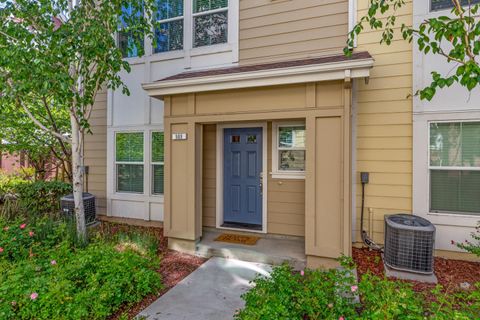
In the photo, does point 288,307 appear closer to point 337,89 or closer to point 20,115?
point 337,89

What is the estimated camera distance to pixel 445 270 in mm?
4059

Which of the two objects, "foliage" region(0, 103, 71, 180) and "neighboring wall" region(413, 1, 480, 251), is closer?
"neighboring wall" region(413, 1, 480, 251)

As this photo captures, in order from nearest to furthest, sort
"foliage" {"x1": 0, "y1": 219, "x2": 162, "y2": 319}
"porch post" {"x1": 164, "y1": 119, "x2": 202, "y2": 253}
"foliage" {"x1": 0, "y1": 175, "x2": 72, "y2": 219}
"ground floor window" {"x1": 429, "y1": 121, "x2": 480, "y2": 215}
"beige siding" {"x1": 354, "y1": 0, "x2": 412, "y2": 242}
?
"foliage" {"x1": 0, "y1": 219, "x2": 162, "y2": 319} → "ground floor window" {"x1": 429, "y1": 121, "x2": 480, "y2": 215} → "beige siding" {"x1": 354, "y1": 0, "x2": 412, "y2": 242} → "porch post" {"x1": 164, "y1": 119, "x2": 202, "y2": 253} → "foliage" {"x1": 0, "y1": 175, "x2": 72, "y2": 219}

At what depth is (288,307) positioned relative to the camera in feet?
8.57

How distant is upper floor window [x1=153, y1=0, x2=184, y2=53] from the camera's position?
6.28 m

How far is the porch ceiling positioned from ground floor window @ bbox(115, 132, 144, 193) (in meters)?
2.07

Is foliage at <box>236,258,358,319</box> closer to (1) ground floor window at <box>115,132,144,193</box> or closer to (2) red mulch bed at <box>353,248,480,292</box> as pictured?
(2) red mulch bed at <box>353,248,480,292</box>

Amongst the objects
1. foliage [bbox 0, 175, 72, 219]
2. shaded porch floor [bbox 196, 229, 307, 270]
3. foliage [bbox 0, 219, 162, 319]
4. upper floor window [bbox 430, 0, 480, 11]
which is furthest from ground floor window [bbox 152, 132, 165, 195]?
upper floor window [bbox 430, 0, 480, 11]

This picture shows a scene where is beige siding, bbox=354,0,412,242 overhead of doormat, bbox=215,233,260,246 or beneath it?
overhead

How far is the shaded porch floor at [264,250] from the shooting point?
172 inches

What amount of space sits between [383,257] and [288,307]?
247 cm

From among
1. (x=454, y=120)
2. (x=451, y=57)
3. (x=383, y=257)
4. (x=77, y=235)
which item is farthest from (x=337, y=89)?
(x=77, y=235)

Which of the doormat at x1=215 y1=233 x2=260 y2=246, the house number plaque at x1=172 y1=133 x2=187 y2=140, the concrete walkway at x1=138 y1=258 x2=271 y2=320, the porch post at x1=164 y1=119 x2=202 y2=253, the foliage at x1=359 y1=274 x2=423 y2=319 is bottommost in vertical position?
the concrete walkway at x1=138 y1=258 x2=271 y2=320

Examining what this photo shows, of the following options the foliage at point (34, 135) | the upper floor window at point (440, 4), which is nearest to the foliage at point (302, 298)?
the upper floor window at point (440, 4)
